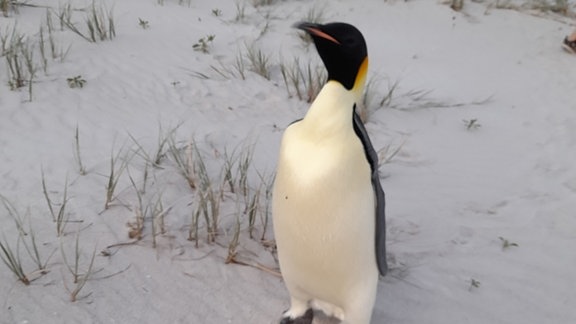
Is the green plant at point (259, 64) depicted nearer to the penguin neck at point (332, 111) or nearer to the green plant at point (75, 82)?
the green plant at point (75, 82)

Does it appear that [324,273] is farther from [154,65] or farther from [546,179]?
[154,65]

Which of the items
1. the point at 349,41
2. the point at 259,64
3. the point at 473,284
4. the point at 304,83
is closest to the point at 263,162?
the point at 304,83

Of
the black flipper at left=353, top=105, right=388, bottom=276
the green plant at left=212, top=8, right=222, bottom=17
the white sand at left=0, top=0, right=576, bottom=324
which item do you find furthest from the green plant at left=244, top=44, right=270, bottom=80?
the black flipper at left=353, top=105, right=388, bottom=276

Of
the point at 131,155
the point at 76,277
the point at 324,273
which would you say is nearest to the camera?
the point at 324,273

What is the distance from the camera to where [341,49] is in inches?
58.2

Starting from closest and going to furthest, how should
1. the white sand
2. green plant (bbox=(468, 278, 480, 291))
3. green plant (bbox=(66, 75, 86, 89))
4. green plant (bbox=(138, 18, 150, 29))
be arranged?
the white sand → green plant (bbox=(468, 278, 480, 291)) → green plant (bbox=(66, 75, 86, 89)) → green plant (bbox=(138, 18, 150, 29))

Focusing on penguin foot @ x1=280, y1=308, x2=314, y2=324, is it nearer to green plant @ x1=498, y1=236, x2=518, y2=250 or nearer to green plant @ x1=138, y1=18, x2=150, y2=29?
green plant @ x1=498, y1=236, x2=518, y2=250

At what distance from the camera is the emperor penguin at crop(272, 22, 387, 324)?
151 centimetres

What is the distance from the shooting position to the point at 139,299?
196 centimetres

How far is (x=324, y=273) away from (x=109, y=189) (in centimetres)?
112

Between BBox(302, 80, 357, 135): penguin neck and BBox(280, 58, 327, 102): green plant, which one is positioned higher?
BBox(302, 80, 357, 135): penguin neck

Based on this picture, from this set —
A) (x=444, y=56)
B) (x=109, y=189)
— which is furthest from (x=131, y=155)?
(x=444, y=56)

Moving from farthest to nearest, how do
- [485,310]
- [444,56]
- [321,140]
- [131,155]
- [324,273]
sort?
[444,56] → [131,155] → [485,310] → [324,273] → [321,140]

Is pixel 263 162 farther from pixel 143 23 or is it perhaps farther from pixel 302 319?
pixel 143 23
